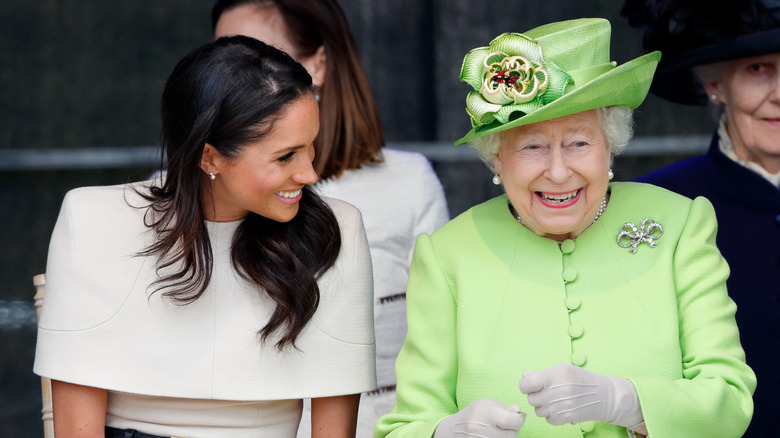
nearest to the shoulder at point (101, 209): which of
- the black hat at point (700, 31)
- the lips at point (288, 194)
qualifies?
the lips at point (288, 194)

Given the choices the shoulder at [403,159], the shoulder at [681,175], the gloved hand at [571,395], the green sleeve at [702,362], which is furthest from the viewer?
the shoulder at [403,159]

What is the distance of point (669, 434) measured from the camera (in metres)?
2.44

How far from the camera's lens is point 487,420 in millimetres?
2391

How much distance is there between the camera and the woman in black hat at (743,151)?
3125 millimetres

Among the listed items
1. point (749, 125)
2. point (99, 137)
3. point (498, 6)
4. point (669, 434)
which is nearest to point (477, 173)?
point (498, 6)

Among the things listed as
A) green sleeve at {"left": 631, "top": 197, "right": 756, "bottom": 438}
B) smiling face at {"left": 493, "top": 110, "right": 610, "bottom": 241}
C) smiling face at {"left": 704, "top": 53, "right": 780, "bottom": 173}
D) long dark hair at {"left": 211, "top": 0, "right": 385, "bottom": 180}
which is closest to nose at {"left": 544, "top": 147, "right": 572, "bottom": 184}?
smiling face at {"left": 493, "top": 110, "right": 610, "bottom": 241}

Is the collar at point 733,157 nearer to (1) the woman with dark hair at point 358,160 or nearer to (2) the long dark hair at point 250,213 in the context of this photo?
(1) the woman with dark hair at point 358,160

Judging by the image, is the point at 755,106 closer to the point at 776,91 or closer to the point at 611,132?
the point at 776,91

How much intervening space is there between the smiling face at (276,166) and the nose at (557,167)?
59 cm

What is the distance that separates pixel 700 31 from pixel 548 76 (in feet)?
2.92

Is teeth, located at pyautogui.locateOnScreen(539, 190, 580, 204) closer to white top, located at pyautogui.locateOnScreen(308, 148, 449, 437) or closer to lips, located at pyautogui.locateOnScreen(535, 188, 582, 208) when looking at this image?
lips, located at pyautogui.locateOnScreen(535, 188, 582, 208)

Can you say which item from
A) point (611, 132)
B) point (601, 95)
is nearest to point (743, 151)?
point (611, 132)

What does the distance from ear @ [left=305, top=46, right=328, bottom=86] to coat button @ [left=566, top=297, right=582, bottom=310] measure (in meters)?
1.26

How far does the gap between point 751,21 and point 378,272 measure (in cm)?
134
